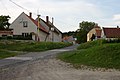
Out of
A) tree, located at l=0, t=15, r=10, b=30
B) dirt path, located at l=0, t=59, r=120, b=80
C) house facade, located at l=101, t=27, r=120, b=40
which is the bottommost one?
dirt path, located at l=0, t=59, r=120, b=80

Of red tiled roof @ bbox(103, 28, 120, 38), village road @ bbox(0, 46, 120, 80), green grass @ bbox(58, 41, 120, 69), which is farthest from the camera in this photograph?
red tiled roof @ bbox(103, 28, 120, 38)

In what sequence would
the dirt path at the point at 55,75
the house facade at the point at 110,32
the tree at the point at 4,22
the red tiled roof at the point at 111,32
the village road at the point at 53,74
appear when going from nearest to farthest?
the dirt path at the point at 55,75 < the village road at the point at 53,74 < the house facade at the point at 110,32 < the red tiled roof at the point at 111,32 < the tree at the point at 4,22

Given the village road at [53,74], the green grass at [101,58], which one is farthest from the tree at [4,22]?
the village road at [53,74]

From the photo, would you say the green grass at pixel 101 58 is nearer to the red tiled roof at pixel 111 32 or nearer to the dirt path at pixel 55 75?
the dirt path at pixel 55 75

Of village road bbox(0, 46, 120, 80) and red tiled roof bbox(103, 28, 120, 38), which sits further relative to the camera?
red tiled roof bbox(103, 28, 120, 38)

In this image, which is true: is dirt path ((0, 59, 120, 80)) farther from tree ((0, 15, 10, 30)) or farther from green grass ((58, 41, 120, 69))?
tree ((0, 15, 10, 30))

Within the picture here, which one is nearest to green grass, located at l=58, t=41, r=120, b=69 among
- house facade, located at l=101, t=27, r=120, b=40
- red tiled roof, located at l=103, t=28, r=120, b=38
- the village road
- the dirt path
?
the village road

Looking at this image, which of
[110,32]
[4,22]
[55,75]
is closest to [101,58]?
[55,75]

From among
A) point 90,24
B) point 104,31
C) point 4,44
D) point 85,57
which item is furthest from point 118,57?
point 90,24

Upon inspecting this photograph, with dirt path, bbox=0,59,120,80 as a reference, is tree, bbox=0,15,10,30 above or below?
above

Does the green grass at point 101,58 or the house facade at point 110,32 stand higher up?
the house facade at point 110,32

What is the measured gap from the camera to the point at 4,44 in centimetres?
4656

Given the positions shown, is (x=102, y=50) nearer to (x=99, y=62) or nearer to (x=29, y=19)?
(x=99, y=62)

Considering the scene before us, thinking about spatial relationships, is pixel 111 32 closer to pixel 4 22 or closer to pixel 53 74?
pixel 4 22
